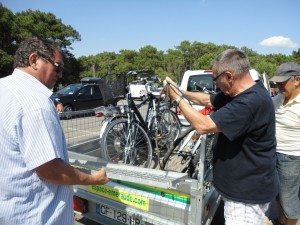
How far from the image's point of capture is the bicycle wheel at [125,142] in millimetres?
3492

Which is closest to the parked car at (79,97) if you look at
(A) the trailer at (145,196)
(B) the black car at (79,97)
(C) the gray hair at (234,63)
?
(B) the black car at (79,97)

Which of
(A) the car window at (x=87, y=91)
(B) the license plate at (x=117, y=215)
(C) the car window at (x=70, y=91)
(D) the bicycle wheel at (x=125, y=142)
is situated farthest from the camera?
(A) the car window at (x=87, y=91)

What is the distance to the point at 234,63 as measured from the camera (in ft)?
5.98

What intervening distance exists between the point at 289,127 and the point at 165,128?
87.6 inches

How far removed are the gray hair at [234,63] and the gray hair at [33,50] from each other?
3.60 ft

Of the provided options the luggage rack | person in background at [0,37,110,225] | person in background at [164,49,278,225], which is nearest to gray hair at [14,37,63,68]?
person in background at [0,37,110,225]

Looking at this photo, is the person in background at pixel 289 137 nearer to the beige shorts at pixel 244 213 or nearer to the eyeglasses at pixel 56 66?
the beige shorts at pixel 244 213

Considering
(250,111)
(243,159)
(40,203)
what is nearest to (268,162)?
(243,159)

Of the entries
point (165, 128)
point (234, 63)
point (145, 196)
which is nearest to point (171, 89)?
point (234, 63)

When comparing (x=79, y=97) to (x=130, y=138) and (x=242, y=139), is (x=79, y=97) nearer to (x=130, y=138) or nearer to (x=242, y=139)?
(x=130, y=138)

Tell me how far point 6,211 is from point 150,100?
3122mm

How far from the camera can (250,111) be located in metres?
1.72

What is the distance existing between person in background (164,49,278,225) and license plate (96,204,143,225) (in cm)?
78

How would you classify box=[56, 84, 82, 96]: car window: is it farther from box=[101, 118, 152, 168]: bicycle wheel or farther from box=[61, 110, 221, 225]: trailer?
box=[61, 110, 221, 225]: trailer
